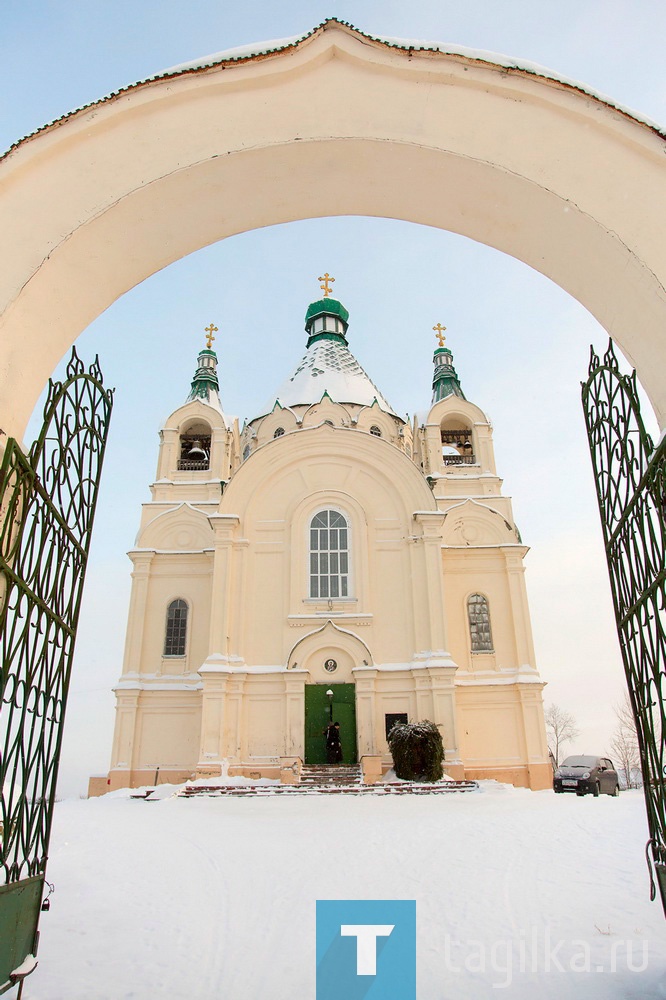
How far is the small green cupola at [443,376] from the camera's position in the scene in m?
26.2

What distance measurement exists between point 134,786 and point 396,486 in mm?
10943

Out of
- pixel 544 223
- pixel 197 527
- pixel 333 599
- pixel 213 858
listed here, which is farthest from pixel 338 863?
pixel 197 527

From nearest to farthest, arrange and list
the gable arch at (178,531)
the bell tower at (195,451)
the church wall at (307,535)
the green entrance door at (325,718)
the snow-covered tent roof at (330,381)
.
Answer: the green entrance door at (325,718) → the church wall at (307,535) → the gable arch at (178,531) → the bell tower at (195,451) → the snow-covered tent roof at (330,381)

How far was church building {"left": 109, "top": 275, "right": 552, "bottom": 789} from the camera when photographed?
18.5m

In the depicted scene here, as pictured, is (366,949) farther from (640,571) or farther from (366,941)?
(640,571)

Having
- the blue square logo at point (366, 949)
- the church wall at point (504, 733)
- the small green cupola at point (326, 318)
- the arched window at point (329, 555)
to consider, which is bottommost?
the blue square logo at point (366, 949)

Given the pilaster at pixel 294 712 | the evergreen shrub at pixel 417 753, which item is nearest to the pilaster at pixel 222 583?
the pilaster at pixel 294 712

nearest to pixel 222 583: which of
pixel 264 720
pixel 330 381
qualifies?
pixel 264 720

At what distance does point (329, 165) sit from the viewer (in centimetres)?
400

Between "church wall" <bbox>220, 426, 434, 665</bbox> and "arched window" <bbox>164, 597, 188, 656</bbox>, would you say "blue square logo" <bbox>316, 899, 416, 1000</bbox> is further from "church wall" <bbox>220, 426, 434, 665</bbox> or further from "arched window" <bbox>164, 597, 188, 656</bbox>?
"arched window" <bbox>164, 597, 188, 656</bbox>

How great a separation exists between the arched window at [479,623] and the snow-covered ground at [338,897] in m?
9.61

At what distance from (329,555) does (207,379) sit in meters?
10.1

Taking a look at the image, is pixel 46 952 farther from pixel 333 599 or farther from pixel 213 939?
pixel 333 599

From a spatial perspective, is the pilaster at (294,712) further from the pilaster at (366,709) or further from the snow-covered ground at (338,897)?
the snow-covered ground at (338,897)
